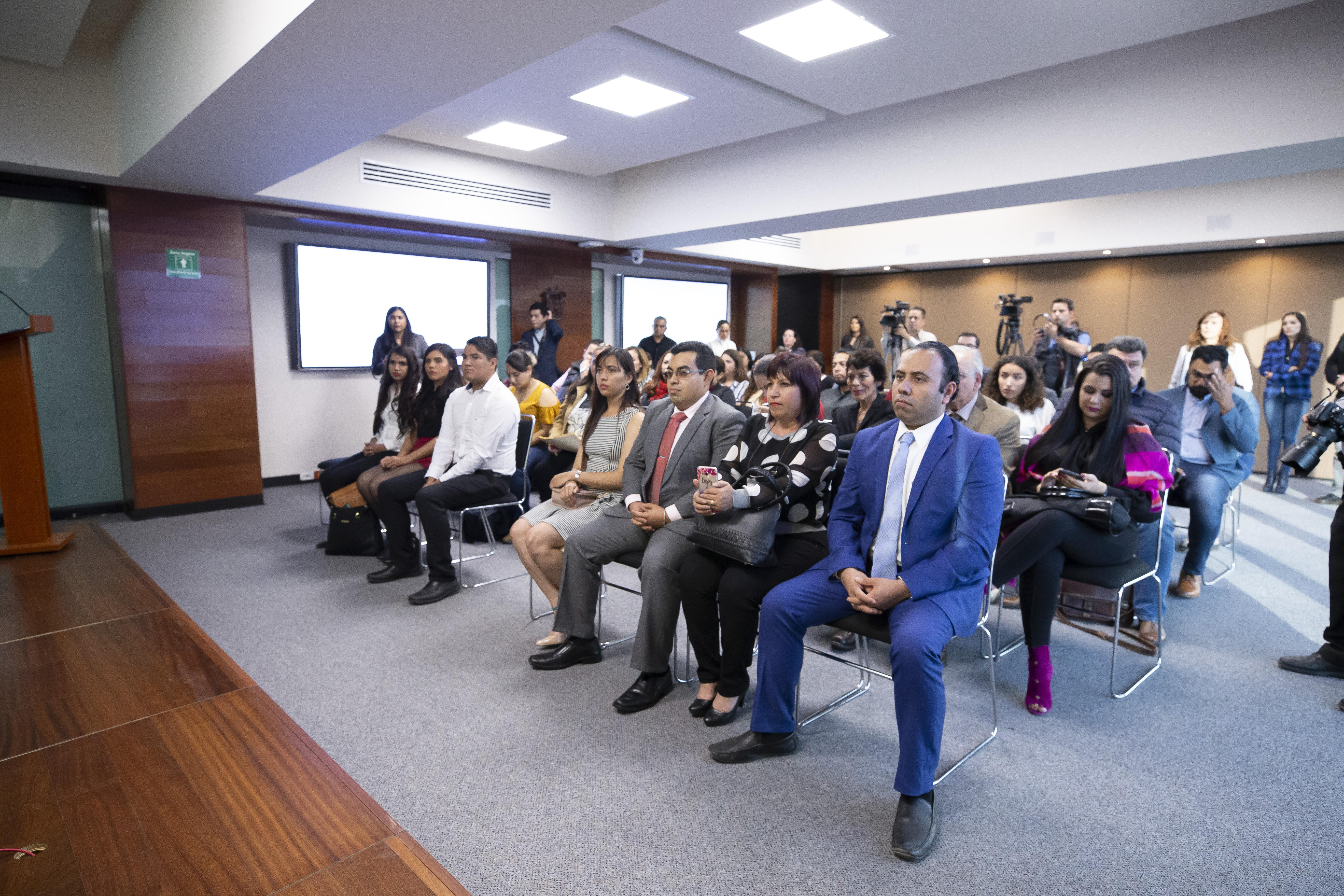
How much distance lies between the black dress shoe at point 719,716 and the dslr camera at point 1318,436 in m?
2.22

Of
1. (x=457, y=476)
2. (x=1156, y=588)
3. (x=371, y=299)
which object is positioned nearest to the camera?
(x=1156, y=588)

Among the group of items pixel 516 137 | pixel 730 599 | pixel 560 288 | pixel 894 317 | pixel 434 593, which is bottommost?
pixel 434 593

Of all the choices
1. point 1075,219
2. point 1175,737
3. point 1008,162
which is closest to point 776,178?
point 1008,162

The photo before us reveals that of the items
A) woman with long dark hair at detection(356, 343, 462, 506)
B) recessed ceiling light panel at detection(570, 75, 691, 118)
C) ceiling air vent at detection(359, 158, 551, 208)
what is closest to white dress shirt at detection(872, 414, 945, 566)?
woman with long dark hair at detection(356, 343, 462, 506)

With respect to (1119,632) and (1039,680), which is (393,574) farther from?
(1119,632)

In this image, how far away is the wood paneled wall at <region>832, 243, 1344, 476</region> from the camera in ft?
24.6

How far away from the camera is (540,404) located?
199 inches

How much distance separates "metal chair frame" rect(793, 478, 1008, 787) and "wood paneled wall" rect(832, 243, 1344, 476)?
6.97m

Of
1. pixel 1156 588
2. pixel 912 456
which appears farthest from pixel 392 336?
pixel 1156 588

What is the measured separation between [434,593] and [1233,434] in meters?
4.40

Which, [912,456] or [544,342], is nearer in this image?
[912,456]

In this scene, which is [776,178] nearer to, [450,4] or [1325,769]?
[450,4]

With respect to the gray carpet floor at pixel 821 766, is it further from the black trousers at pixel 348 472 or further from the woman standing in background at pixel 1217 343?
the woman standing in background at pixel 1217 343

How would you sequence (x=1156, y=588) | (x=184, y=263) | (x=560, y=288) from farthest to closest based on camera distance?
(x=560, y=288)
(x=184, y=263)
(x=1156, y=588)
